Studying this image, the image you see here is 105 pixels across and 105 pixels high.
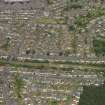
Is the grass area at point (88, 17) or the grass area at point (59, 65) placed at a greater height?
the grass area at point (88, 17)

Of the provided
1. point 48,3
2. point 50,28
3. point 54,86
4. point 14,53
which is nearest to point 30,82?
point 54,86

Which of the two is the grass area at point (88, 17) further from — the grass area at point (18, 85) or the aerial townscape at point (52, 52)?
the grass area at point (18, 85)

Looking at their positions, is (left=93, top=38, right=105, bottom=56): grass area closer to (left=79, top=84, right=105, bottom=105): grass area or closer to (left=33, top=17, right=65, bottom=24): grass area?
(left=33, top=17, right=65, bottom=24): grass area

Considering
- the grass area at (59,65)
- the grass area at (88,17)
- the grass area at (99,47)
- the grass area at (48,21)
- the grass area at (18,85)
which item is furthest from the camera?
the grass area at (48,21)

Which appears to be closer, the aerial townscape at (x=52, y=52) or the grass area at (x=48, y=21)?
the aerial townscape at (x=52, y=52)

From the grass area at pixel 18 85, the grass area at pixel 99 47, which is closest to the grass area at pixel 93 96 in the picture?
the grass area at pixel 18 85

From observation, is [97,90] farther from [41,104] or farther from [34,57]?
[34,57]

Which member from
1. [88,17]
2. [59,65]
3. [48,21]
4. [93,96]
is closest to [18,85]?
[59,65]

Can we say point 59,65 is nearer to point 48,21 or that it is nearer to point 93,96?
point 93,96
